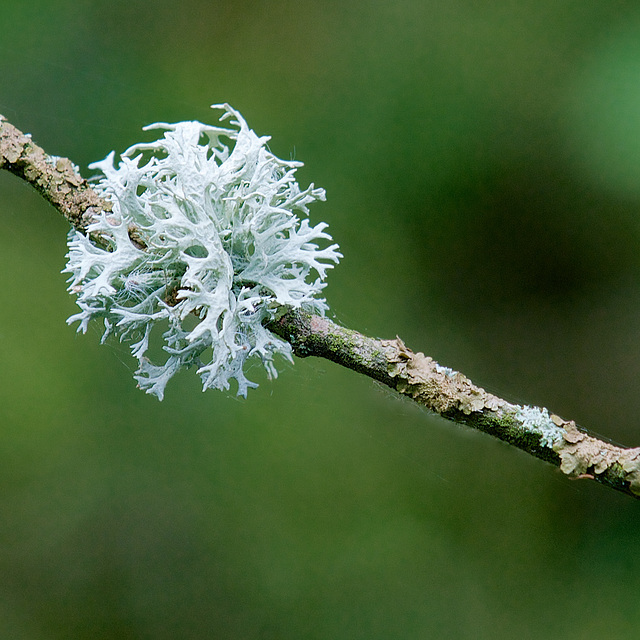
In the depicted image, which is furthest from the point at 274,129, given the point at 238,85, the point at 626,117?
the point at 626,117

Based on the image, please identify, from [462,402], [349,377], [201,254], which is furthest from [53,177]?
[349,377]

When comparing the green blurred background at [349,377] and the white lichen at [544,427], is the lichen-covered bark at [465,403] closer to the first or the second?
the white lichen at [544,427]

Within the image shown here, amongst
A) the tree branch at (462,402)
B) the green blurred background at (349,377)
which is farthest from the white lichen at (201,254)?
the green blurred background at (349,377)

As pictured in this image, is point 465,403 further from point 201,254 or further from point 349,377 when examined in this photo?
point 349,377

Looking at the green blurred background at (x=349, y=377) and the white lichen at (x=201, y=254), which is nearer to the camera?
the white lichen at (x=201, y=254)

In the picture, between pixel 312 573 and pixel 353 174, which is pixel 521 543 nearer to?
pixel 312 573

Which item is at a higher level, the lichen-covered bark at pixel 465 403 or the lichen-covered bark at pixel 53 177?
the lichen-covered bark at pixel 53 177
